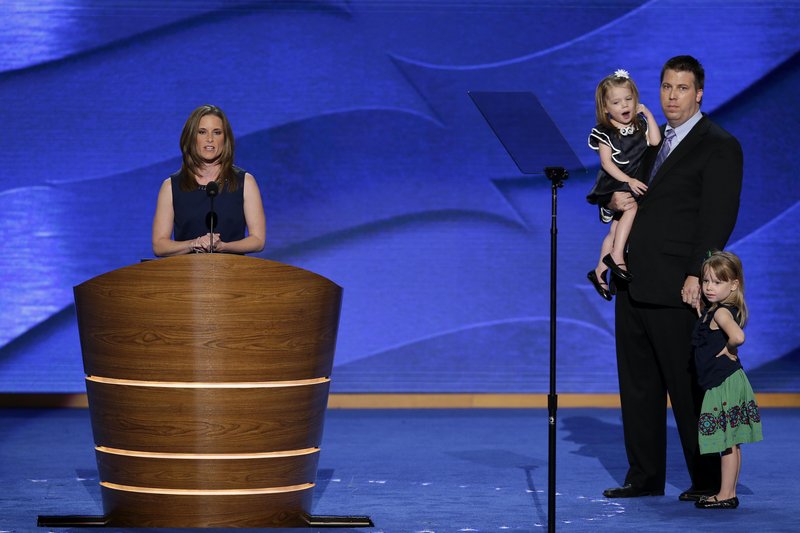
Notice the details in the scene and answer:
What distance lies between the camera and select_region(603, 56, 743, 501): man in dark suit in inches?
178

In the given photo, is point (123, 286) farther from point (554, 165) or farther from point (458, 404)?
point (458, 404)

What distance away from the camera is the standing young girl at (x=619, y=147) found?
4.67m

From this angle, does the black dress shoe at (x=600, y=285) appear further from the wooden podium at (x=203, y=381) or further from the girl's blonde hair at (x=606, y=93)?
the wooden podium at (x=203, y=381)

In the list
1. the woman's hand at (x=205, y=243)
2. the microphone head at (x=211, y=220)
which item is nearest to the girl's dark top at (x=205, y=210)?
the microphone head at (x=211, y=220)

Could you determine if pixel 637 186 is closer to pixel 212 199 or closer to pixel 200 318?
pixel 212 199

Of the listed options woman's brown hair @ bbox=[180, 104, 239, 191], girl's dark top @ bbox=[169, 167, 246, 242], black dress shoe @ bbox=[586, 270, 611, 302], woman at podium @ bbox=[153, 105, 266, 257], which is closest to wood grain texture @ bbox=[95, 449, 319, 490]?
woman at podium @ bbox=[153, 105, 266, 257]

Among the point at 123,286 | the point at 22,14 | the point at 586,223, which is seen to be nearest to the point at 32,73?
the point at 22,14

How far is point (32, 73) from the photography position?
749 centimetres

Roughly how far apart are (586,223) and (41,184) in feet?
10.8

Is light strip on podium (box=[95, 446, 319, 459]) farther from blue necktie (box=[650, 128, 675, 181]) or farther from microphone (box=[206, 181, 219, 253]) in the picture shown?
blue necktie (box=[650, 128, 675, 181])

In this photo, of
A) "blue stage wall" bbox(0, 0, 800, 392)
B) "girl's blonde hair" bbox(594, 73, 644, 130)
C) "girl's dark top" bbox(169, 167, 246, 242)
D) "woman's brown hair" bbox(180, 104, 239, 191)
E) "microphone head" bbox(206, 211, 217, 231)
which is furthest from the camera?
"blue stage wall" bbox(0, 0, 800, 392)

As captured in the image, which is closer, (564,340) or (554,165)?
(554,165)

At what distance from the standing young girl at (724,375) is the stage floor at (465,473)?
204mm

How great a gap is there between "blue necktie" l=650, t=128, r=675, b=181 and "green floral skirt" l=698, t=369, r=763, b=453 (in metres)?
0.83
